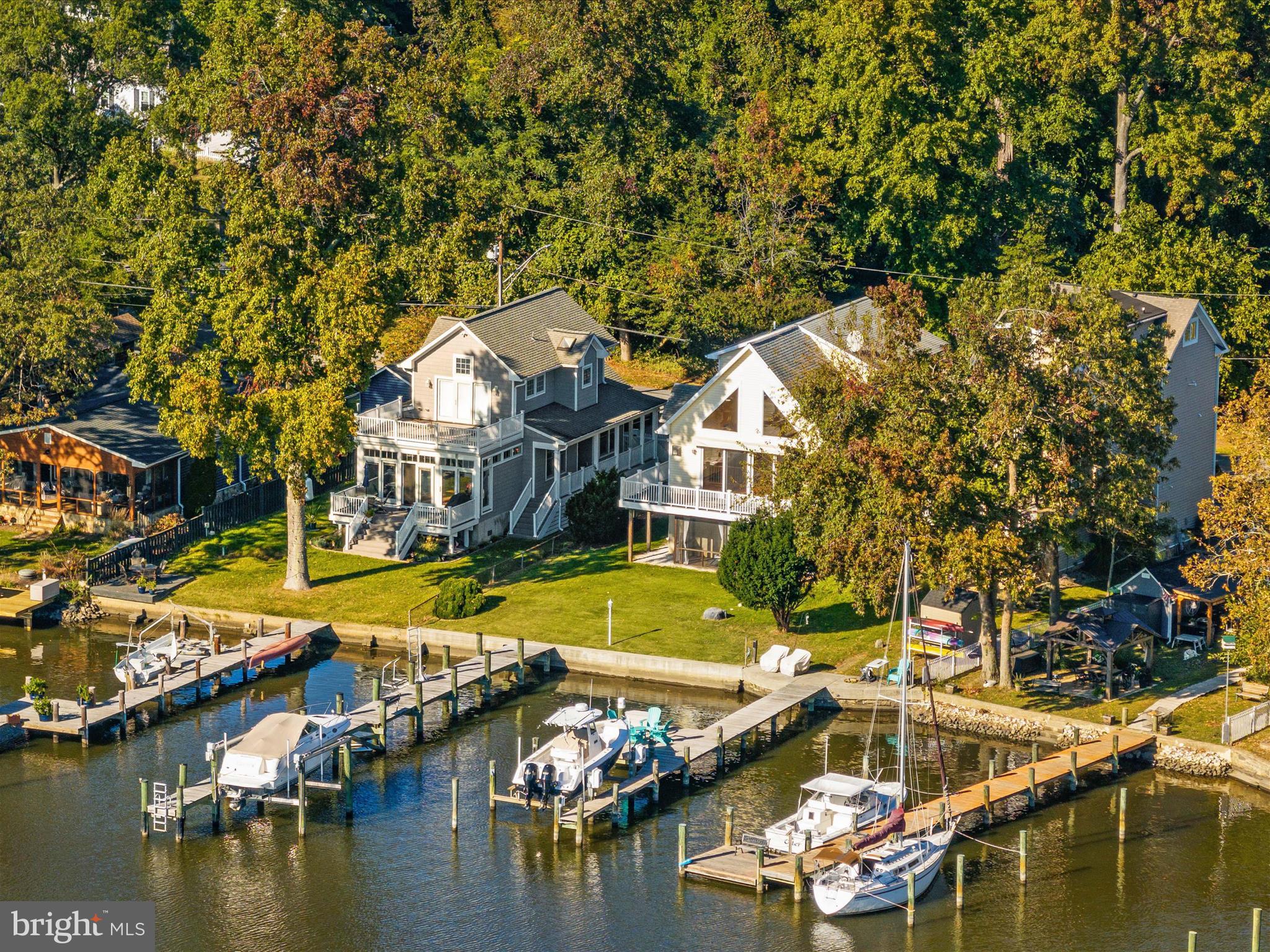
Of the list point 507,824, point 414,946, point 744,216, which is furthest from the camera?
point 744,216

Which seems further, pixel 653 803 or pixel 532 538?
pixel 532 538

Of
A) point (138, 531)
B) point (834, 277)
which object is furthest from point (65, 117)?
point (834, 277)

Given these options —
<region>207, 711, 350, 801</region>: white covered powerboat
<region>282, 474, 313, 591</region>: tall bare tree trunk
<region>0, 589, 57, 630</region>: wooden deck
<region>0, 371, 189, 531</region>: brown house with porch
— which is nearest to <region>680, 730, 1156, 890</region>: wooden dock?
<region>207, 711, 350, 801</region>: white covered powerboat

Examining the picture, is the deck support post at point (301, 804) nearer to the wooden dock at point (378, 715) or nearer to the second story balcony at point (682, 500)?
the wooden dock at point (378, 715)

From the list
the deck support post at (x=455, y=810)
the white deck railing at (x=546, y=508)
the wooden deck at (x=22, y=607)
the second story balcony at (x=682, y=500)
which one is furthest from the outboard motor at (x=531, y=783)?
the wooden deck at (x=22, y=607)

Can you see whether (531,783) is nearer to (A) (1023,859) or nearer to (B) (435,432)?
(A) (1023,859)

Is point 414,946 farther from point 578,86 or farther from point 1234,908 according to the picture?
point 578,86
